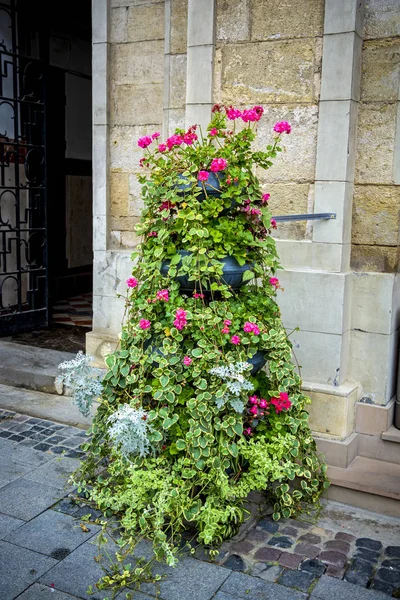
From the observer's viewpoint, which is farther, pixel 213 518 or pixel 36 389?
pixel 36 389

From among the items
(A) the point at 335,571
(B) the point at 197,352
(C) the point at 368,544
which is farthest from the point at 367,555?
(B) the point at 197,352

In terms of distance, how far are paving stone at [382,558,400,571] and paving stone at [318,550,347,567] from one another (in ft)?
0.67

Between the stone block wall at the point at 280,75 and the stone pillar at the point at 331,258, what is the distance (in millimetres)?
91

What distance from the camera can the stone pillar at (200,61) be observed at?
441 centimetres

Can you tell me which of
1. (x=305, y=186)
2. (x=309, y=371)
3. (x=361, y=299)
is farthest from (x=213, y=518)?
(x=305, y=186)

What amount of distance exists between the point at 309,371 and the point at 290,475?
2.90 feet

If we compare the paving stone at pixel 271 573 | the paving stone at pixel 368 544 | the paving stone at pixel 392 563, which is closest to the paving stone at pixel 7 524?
the paving stone at pixel 271 573

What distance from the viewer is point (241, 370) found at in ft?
11.1

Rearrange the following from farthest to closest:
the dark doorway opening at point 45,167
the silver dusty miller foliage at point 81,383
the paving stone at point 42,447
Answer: the dark doorway opening at point 45,167 < the paving stone at point 42,447 < the silver dusty miller foliage at point 81,383

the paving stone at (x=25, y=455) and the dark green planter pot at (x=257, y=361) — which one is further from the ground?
the dark green planter pot at (x=257, y=361)

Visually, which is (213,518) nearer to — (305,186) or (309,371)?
(309,371)

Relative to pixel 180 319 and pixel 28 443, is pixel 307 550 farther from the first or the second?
pixel 28 443

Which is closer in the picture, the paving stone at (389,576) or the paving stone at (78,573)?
the paving stone at (78,573)

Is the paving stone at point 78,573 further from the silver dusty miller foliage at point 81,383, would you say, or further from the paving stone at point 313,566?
the paving stone at point 313,566
